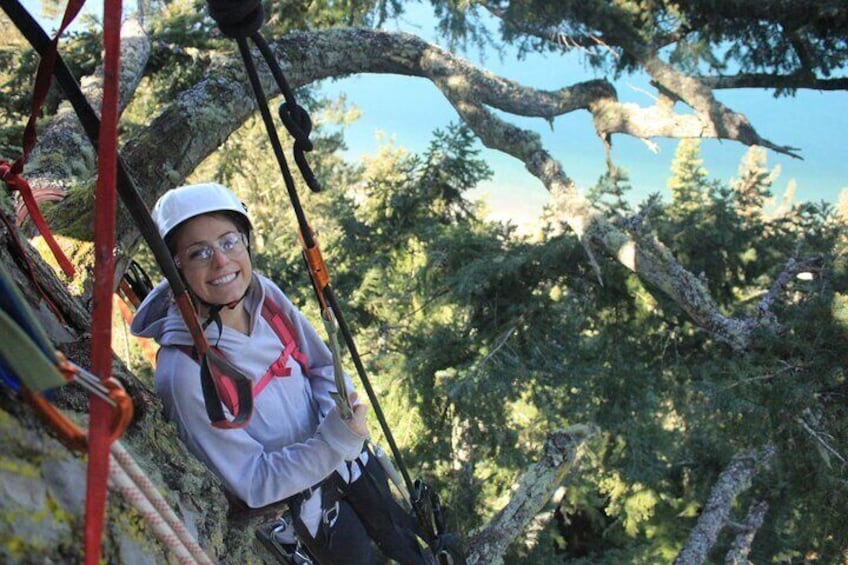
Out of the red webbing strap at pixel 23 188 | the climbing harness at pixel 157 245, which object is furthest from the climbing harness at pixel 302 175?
the red webbing strap at pixel 23 188

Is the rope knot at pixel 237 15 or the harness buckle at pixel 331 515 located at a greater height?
the rope knot at pixel 237 15

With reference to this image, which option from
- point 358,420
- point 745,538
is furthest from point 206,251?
point 745,538

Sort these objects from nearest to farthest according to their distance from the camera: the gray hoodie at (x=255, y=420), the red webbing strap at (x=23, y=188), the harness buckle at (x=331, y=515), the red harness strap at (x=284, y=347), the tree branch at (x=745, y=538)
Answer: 1. the gray hoodie at (x=255, y=420)
2. the red webbing strap at (x=23, y=188)
3. the red harness strap at (x=284, y=347)
4. the harness buckle at (x=331, y=515)
5. the tree branch at (x=745, y=538)

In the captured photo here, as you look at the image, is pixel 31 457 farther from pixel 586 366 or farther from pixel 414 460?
pixel 414 460

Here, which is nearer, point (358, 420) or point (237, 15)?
point (237, 15)

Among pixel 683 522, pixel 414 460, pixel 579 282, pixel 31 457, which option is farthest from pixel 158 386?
pixel 683 522

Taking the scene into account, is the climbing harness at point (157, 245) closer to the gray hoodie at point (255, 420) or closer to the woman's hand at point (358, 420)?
the gray hoodie at point (255, 420)

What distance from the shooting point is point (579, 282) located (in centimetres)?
811

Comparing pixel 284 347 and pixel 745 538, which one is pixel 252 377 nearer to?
pixel 284 347

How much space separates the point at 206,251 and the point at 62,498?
44.1 inches

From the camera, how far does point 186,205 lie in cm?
214

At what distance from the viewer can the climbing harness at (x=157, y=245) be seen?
1498mm

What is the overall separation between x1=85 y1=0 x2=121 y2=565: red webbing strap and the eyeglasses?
1.04 metres

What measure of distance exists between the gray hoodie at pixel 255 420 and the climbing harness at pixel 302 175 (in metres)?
0.21
